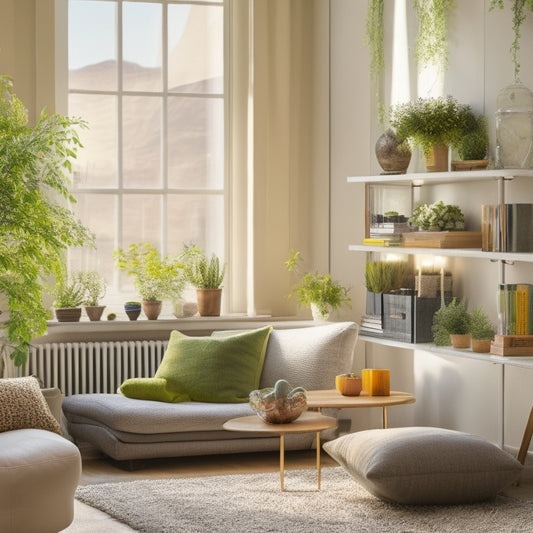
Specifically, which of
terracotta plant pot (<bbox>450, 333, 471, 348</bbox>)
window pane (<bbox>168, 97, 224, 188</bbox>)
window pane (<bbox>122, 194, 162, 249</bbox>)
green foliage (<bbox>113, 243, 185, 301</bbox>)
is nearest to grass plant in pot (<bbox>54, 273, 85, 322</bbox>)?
green foliage (<bbox>113, 243, 185, 301</bbox>)

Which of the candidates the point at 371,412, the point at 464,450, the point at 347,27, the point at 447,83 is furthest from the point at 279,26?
the point at 464,450

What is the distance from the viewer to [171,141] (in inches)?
273

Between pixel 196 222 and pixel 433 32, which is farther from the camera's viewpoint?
pixel 196 222

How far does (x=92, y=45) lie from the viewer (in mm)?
6754

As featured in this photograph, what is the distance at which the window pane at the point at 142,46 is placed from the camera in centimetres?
681

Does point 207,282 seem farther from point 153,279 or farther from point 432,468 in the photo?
point 432,468

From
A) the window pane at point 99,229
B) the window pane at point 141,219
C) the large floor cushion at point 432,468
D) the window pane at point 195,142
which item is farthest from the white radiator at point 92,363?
the large floor cushion at point 432,468

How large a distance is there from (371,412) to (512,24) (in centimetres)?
250

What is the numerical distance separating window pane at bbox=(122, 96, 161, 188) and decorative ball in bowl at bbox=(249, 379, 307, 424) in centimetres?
247

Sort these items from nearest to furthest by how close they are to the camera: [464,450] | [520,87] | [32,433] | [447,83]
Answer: [32,433]
[464,450]
[520,87]
[447,83]

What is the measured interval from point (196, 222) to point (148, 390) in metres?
1.52

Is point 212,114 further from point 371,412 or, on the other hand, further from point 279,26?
point 371,412

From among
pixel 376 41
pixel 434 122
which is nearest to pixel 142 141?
pixel 376 41

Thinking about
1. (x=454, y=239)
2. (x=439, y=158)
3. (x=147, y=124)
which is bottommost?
(x=454, y=239)
